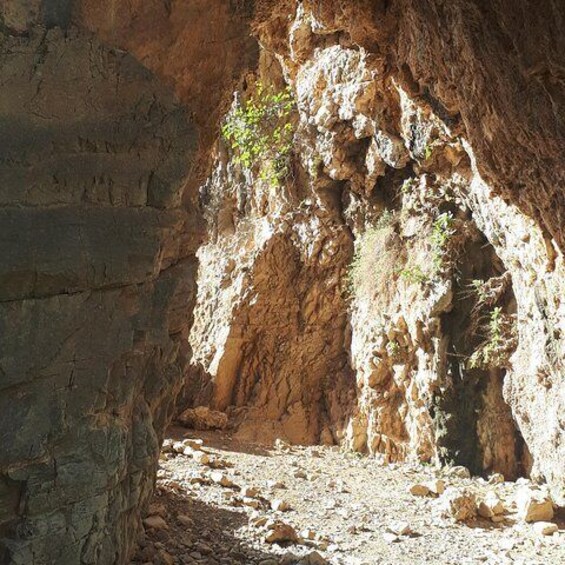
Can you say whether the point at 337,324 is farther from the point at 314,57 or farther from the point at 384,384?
the point at 314,57

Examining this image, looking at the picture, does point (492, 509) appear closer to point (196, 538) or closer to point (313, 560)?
point (313, 560)

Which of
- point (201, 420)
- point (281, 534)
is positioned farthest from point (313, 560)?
point (201, 420)

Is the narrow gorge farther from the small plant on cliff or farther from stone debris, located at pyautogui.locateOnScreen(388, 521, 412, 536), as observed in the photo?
stone debris, located at pyautogui.locateOnScreen(388, 521, 412, 536)

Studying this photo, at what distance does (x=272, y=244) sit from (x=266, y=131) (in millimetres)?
1895

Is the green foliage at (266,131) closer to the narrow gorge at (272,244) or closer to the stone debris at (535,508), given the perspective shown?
the narrow gorge at (272,244)

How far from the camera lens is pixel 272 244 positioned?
11.5 m

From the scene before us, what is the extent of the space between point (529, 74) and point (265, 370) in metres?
7.10

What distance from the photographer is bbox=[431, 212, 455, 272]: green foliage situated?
9203 mm

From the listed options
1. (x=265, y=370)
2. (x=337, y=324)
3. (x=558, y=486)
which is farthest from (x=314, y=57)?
(x=558, y=486)

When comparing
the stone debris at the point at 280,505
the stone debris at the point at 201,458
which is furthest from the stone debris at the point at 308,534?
the stone debris at the point at 201,458

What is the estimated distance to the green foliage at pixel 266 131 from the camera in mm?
11234

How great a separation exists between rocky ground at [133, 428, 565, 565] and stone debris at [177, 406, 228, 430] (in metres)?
1.76

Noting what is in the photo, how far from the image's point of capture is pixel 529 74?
5.25 metres

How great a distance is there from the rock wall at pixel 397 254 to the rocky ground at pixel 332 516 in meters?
0.90
